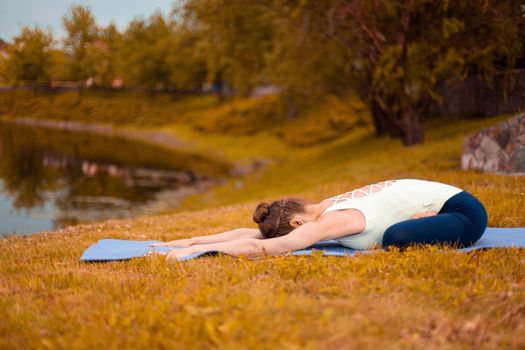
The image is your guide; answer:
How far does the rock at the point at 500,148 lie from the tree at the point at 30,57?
15341mm

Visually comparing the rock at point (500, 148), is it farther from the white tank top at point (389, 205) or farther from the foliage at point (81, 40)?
the foliage at point (81, 40)

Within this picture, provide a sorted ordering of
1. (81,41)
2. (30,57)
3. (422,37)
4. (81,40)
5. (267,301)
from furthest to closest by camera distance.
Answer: (81,40) → (81,41) → (30,57) → (422,37) → (267,301)

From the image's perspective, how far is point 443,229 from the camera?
17.3 ft

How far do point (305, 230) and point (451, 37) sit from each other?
47.0 ft

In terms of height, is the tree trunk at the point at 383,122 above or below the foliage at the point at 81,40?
below

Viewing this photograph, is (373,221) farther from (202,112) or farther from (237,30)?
(202,112)

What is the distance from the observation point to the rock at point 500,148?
1096cm

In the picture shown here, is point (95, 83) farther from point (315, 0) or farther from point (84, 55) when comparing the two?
point (315, 0)

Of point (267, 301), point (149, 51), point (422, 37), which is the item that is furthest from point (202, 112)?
point (267, 301)

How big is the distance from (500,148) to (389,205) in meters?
7.30

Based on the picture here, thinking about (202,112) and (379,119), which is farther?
(202,112)

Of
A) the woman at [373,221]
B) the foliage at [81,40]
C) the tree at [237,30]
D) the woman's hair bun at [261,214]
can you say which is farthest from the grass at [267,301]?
the foliage at [81,40]

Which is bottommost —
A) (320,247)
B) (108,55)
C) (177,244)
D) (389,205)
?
(320,247)

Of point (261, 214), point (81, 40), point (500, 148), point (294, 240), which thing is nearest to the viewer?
point (294, 240)
